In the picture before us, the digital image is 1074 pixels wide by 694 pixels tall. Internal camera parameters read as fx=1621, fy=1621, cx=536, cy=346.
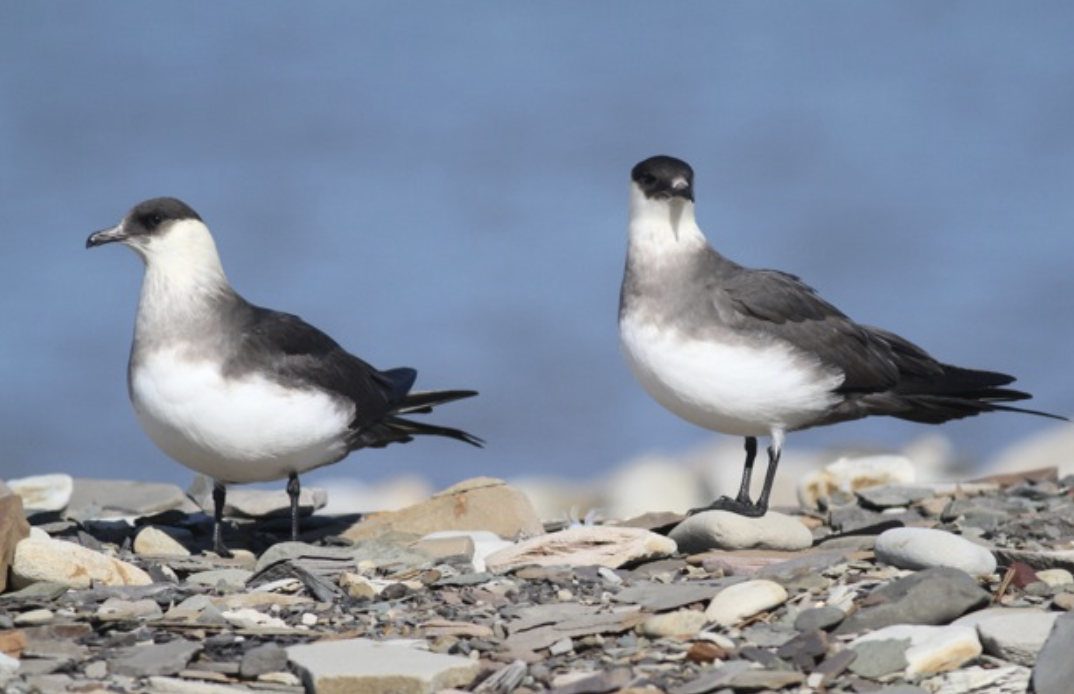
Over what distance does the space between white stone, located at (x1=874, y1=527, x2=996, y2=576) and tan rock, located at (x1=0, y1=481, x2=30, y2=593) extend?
12.2 ft

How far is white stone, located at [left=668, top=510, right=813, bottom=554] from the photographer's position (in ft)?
24.7

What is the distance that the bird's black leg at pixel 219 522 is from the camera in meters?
8.49

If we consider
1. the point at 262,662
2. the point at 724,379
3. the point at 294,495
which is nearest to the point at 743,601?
the point at 262,662

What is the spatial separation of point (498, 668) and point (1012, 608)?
1.99 m

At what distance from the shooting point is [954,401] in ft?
29.2

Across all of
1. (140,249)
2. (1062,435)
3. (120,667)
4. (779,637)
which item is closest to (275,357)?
(140,249)

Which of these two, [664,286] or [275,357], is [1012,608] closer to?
[664,286]

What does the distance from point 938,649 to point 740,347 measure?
113 inches

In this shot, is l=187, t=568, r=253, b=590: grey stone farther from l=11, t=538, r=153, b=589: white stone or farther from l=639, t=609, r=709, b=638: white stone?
l=639, t=609, r=709, b=638: white stone

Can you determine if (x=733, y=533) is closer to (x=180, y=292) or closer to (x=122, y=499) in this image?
(x=180, y=292)

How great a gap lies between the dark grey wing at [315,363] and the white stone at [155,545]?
102 centimetres

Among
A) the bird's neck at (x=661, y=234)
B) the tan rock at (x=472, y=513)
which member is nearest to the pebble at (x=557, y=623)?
the tan rock at (x=472, y=513)

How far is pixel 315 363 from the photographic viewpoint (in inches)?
342

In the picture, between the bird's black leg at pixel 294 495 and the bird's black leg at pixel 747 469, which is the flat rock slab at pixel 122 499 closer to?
the bird's black leg at pixel 294 495
